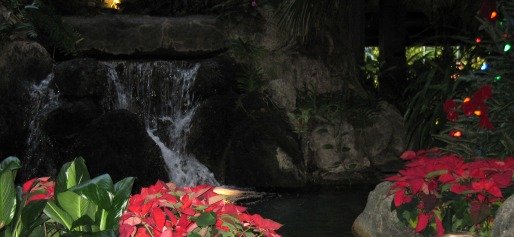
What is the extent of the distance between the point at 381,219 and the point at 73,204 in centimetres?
294

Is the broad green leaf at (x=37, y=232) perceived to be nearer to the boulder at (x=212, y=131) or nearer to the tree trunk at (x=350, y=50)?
the boulder at (x=212, y=131)

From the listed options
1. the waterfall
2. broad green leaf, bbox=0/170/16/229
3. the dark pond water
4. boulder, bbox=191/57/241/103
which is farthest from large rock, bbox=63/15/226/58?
broad green leaf, bbox=0/170/16/229

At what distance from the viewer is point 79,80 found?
10188 mm

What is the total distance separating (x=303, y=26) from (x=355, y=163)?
2.13 metres

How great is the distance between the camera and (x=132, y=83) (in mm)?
10758

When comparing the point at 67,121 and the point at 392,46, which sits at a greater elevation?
the point at 392,46

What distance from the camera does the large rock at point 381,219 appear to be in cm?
521

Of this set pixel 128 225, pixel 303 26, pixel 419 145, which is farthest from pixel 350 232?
pixel 128 225

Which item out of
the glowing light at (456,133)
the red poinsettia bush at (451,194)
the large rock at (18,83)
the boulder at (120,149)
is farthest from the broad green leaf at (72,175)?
the large rock at (18,83)

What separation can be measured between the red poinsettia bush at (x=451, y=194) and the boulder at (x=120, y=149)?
5.05m

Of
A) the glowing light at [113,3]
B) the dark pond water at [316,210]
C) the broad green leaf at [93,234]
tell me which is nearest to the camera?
the broad green leaf at [93,234]

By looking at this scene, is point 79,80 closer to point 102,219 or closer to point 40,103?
point 40,103

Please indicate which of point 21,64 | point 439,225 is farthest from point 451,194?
point 21,64

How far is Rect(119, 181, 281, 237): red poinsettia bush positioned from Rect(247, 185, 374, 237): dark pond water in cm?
354
